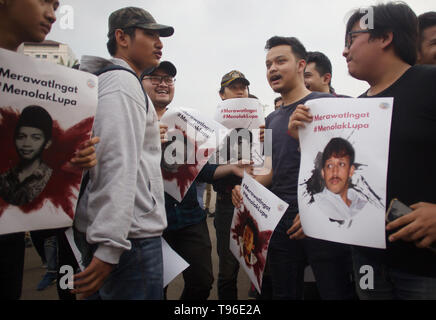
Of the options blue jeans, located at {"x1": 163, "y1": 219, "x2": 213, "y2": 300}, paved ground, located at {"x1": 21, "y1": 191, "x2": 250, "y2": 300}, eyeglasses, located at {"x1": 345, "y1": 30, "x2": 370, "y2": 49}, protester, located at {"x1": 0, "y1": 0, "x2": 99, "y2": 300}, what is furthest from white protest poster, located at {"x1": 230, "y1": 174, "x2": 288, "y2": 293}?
paved ground, located at {"x1": 21, "y1": 191, "x2": 250, "y2": 300}

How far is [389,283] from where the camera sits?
118 cm

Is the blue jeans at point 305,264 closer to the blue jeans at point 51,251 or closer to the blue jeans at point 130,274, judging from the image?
the blue jeans at point 130,274

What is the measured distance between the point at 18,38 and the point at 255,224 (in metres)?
1.55

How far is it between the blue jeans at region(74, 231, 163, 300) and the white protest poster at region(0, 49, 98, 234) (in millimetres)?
→ 197

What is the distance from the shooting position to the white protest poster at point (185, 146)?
6.50 ft

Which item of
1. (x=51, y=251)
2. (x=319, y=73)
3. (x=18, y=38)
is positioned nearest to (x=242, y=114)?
(x=319, y=73)

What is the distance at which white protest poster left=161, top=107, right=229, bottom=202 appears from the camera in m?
1.98

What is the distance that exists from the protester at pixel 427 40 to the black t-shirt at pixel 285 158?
538mm

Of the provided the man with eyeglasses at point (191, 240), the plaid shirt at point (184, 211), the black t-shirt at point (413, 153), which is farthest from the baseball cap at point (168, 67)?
the black t-shirt at point (413, 153)

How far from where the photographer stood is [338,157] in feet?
4.03

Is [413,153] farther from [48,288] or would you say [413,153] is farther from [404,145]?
[48,288]
